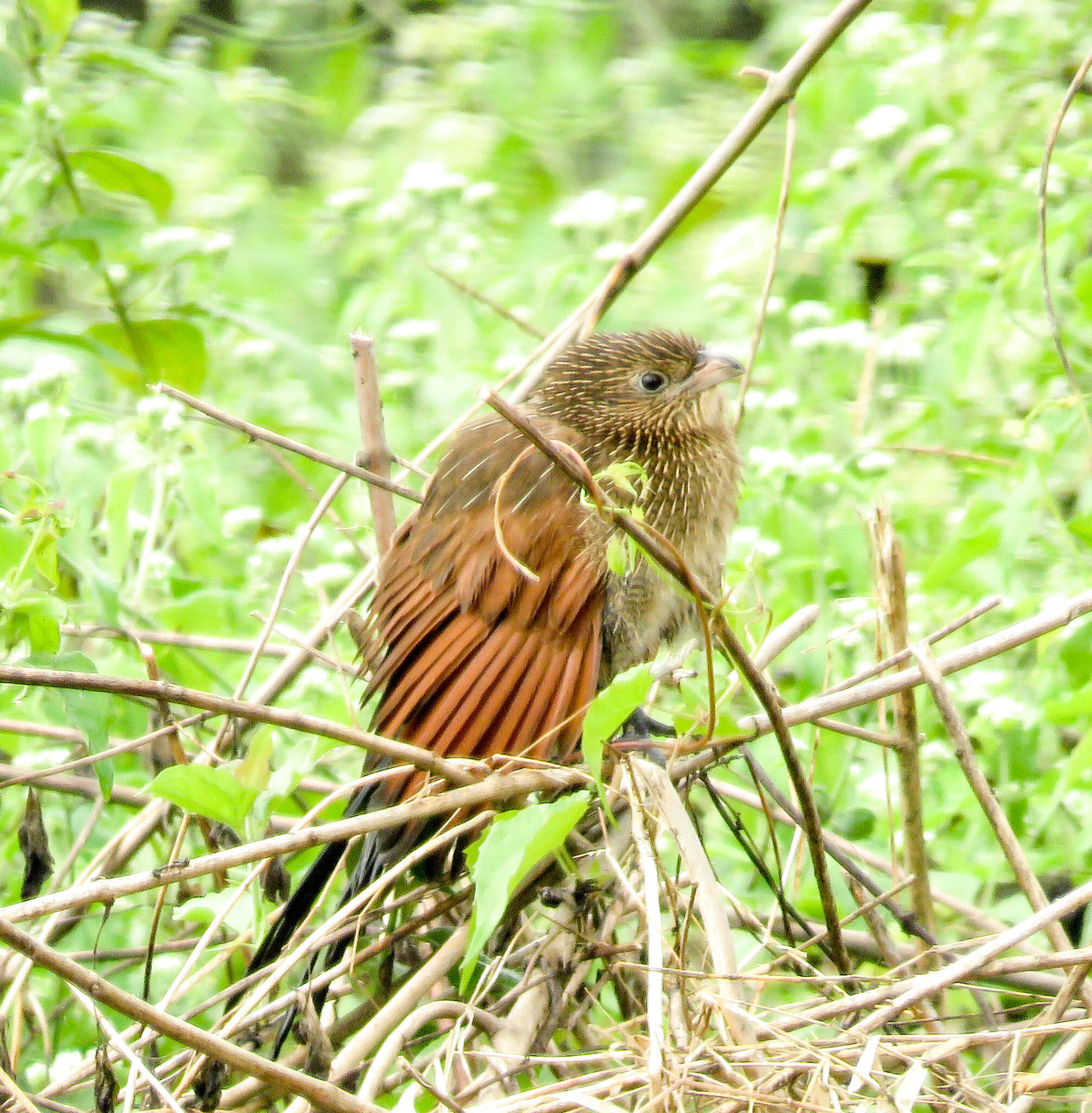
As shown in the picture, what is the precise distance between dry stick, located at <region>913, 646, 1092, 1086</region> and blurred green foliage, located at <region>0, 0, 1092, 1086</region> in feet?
0.61

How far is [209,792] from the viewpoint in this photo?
1.71 metres

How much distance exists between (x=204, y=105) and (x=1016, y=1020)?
205 centimetres

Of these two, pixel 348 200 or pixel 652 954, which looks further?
pixel 348 200

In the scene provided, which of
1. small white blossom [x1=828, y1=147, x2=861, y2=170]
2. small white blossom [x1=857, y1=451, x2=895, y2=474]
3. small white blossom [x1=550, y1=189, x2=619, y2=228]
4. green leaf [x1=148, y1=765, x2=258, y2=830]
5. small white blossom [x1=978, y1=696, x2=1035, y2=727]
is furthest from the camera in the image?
small white blossom [x1=550, y1=189, x2=619, y2=228]

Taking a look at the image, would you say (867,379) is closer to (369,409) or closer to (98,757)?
(369,409)

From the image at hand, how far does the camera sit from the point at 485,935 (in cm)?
142

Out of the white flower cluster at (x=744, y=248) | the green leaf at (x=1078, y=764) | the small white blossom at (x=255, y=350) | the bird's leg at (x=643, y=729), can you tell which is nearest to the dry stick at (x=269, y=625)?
the bird's leg at (x=643, y=729)

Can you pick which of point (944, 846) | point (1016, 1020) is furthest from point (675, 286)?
point (1016, 1020)

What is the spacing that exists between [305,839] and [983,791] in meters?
0.77

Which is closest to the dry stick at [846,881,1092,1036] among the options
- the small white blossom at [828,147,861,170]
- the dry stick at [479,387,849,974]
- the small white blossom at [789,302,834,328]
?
the dry stick at [479,387,849,974]

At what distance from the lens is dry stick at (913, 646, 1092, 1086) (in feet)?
5.69

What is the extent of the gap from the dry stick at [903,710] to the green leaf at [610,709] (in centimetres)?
57

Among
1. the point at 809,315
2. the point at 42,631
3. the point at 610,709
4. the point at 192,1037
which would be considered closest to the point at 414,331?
the point at 809,315

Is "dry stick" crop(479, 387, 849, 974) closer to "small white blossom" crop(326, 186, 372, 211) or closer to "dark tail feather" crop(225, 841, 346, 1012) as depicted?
"dark tail feather" crop(225, 841, 346, 1012)
